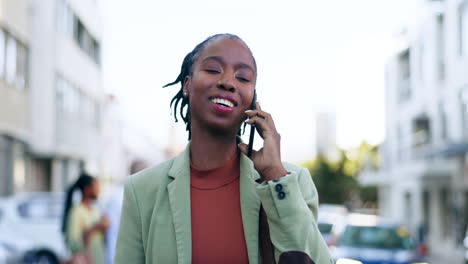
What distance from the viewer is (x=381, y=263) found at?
1123 centimetres

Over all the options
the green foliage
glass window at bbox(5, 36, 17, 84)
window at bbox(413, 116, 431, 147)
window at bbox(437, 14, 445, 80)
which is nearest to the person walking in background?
glass window at bbox(5, 36, 17, 84)

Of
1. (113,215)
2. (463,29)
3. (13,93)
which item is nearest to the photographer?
(113,215)

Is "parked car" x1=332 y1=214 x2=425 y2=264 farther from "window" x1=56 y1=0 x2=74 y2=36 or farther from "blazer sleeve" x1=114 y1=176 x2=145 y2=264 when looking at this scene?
"window" x1=56 y1=0 x2=74 y2=36

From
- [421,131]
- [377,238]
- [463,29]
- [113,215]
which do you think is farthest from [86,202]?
[421,131]

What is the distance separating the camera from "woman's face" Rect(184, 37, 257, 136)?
1972mm

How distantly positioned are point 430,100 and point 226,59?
31.3m

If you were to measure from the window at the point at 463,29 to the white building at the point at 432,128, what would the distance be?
0.01 m

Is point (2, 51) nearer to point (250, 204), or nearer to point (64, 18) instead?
point (64, 18)

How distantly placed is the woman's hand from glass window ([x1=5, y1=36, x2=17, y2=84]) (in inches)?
821

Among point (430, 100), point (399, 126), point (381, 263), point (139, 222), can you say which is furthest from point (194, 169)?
point (399, 126)

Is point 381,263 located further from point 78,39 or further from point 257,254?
point 78,39

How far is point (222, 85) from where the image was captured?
197 cm

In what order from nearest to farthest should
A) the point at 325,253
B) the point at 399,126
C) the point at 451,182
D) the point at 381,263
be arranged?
the point at 325,253
the point at 381,263
the point at 451,182
the point at 399,126

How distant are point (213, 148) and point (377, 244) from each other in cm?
1040
